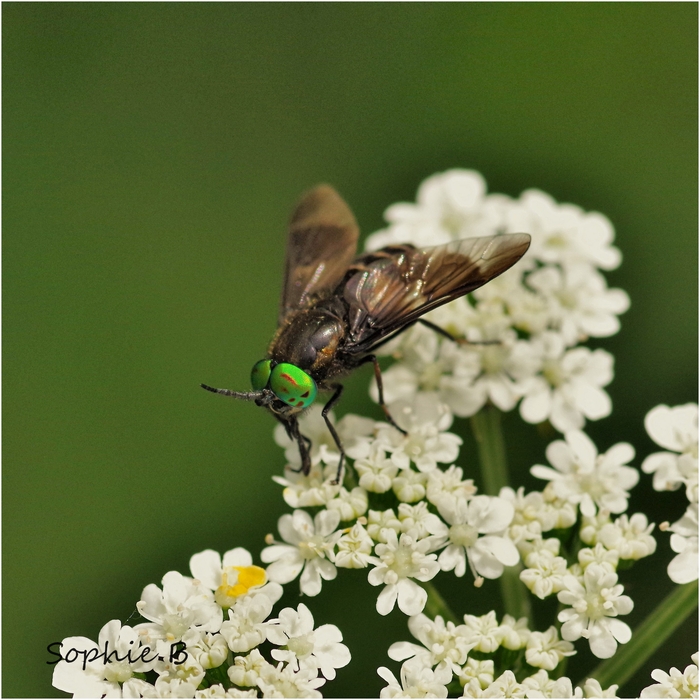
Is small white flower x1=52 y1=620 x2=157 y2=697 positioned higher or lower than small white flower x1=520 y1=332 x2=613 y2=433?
lower

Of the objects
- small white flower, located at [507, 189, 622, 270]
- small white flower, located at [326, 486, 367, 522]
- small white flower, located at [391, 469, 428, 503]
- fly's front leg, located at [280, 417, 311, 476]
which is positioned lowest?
small white flower, located at [326, 486, 367, 522]

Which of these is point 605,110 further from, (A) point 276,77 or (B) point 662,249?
(A) point 276,77

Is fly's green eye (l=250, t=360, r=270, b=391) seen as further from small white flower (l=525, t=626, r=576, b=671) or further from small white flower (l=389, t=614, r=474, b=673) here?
small white flower (l=525, t=626, r=576, b=671)

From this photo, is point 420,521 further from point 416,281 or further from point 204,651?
point 416,281

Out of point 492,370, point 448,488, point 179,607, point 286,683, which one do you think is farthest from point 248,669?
point 492,370

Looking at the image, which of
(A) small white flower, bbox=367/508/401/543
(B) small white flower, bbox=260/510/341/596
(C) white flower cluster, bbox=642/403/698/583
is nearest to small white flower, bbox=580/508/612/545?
(C) white flower cluster, bbox=642/403/698/583

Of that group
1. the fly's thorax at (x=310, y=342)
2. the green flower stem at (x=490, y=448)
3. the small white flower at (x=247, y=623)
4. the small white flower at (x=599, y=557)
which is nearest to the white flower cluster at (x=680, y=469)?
the small white flower at (x=599, y=557)
